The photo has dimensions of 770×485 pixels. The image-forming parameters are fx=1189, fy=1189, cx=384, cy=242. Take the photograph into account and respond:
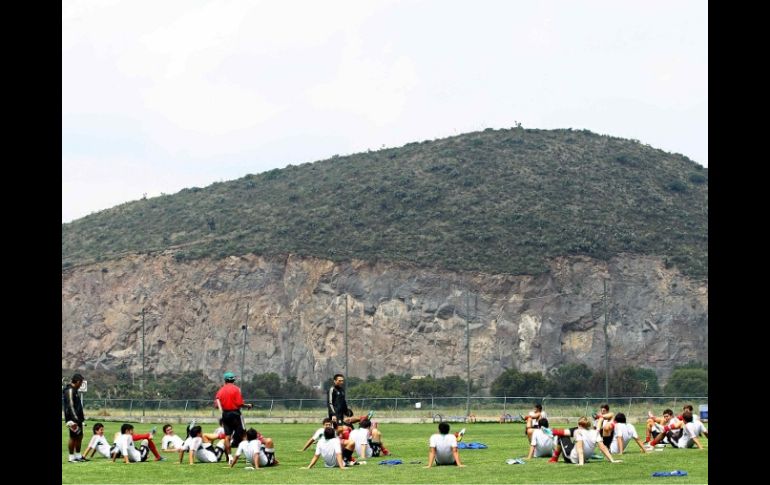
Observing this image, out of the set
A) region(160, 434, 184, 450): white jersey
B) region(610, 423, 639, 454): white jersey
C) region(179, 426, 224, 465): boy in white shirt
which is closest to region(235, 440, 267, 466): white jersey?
region(179, 426, 224, 465): boy in white shirt

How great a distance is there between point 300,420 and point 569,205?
62125 mm

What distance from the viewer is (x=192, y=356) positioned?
301ft

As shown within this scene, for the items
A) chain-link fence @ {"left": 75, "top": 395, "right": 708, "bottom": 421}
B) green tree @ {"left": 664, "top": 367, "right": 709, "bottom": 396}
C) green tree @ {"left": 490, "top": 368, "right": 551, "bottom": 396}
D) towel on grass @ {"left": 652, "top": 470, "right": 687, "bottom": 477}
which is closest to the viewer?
towel on grass @ {"left": 652, "top": 470, "right": 687, "bottom": 477}

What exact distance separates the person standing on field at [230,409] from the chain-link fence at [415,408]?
29771 millimetres

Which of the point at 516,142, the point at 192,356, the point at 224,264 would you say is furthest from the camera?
the point at 516,142

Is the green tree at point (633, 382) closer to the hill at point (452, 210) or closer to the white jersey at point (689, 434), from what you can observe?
the hill at point (452, 210)

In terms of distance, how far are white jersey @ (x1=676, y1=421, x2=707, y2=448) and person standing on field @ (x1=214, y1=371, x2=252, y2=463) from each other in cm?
945

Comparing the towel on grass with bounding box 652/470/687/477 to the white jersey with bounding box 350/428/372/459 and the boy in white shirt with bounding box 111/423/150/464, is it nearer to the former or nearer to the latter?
the white jersey with bounding box 350/428/372/459

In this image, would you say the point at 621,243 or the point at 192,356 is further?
the point at 621,243

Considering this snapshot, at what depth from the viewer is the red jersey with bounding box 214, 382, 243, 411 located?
22.2 metres

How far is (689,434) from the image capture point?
25375mm
